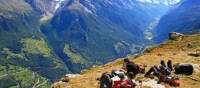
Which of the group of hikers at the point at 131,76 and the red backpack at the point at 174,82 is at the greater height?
the group of hikers at the point at 131,76

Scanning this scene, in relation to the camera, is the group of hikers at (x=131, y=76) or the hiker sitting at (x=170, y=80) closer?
the group of hikers at (x=131, y=76)

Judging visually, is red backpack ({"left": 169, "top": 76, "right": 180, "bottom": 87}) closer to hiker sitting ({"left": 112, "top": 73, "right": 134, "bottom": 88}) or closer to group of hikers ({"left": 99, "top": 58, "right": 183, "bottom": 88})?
group of hikers ({"left": 99, "top": 58, "right": 183, "bottom": 88})

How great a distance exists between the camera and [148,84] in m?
47.1

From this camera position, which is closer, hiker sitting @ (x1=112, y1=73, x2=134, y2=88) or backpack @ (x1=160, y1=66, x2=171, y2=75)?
hiker sitting @ (x1=112, y1=73, x2=134, y2=88)

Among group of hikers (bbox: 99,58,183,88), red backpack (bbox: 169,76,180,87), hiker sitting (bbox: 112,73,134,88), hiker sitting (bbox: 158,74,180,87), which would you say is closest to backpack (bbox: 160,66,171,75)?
group of hikers (bbox: 99,58,183,88)

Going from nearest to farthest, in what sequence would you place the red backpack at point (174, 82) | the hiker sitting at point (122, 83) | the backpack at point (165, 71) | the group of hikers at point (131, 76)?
the hiker sitting at point (122, 83) < the group of hikers at point (131, 76) < the red backpack at point (174, 82) < the backpack at point (165, 71)

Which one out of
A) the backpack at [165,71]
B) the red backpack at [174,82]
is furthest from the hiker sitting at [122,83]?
the backpack at [165,71]

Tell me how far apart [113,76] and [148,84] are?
4.26m

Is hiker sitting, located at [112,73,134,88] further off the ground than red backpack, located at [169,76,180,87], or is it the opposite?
hiker sitting, located at [112,73,134,88]

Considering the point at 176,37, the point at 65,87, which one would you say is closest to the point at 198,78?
the point at 65,87

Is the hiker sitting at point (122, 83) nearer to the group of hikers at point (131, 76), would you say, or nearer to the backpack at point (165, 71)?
the group of hikers at point (131, 76)

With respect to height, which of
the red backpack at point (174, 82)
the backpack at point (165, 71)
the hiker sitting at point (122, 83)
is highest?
the backpack at point (165, 71)

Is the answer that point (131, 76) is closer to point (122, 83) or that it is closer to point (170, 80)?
point (170, 80)

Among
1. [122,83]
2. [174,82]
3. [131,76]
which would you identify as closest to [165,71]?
[174,82]
